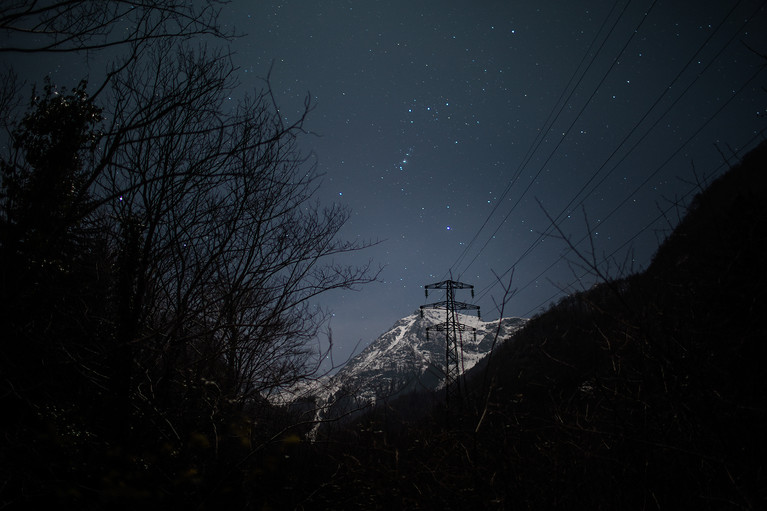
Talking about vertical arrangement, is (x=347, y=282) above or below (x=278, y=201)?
below

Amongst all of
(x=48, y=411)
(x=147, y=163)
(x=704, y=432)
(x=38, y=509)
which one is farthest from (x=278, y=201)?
(x=704, y=432)

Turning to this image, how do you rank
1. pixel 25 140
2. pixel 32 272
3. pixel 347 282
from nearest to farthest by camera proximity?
1. pixel 32 272
2. pixel 25 140
3. pixel 347 282

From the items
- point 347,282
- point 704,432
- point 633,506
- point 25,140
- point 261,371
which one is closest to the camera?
point 704,432

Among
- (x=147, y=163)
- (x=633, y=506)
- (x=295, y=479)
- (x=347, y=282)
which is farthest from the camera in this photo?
(x=295, y=479)

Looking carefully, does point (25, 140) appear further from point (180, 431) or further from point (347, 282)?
point (347, 282)

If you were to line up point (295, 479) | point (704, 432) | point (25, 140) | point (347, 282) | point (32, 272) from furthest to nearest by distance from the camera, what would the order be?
point (295, 479)
point (347, 282)
point (25, 140)
point (32, 272)
point (704, 432)

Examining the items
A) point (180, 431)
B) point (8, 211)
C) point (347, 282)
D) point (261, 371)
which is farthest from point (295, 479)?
point (8, 211)

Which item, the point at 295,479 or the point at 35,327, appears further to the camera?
the point at 295,479

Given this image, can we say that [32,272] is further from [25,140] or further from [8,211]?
[25,140]

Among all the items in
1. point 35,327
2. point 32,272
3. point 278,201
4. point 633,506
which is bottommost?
point 633,506
